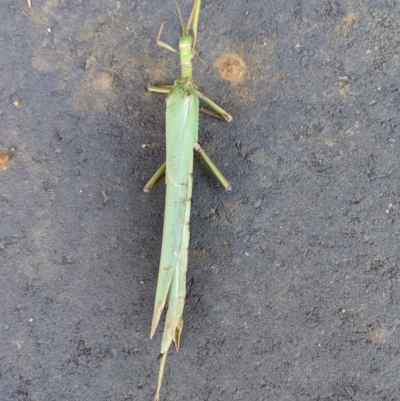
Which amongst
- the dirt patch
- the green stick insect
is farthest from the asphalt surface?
the green stick insect

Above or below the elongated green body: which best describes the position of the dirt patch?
above

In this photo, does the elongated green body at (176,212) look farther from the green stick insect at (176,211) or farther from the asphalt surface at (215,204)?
the asphalt surface at (215,204)

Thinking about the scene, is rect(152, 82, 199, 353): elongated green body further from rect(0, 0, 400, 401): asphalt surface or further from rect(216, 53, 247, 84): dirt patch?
rect(216, 53, 247, 84): dirt patch

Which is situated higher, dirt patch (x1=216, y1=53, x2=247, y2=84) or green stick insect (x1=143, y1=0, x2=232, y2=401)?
dirt patch (x1=216, y1=53, x2=247, y2=84)

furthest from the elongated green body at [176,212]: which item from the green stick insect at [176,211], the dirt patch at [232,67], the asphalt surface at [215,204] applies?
the dirt patch at [232,67]

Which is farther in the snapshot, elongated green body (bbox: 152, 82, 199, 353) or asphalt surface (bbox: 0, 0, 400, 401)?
asphalt surface (bbox: 0, 0, 400, 401)

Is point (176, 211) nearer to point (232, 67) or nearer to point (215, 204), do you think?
point (215, 204)

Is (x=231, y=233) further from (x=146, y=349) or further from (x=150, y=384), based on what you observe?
(x=150, y=384)

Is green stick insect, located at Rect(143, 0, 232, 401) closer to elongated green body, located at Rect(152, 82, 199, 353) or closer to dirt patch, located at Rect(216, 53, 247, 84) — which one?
elongated green body, located at Rect(152, 82, 199, 353)
